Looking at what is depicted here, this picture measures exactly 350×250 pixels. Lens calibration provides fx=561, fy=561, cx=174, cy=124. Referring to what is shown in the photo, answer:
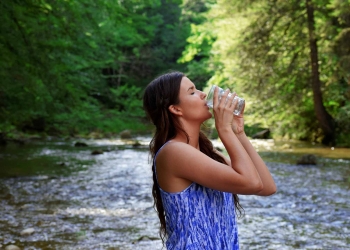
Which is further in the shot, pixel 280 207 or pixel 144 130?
pixel 144 130

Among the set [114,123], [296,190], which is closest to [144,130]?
[114,123]

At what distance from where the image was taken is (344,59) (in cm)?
1598

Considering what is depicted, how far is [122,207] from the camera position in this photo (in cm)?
727

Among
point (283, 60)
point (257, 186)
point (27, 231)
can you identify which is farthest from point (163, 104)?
point (283, 60)

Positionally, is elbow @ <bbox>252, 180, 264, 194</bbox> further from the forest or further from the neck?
the forest

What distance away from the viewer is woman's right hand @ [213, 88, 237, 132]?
211cm

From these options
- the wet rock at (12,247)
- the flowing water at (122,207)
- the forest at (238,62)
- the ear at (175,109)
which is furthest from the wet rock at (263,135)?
the ear at (175,109)

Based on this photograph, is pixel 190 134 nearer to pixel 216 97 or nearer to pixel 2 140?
pixel 216 97

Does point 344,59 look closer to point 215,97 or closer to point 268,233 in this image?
point 268,233

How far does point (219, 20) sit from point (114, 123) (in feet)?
27.4

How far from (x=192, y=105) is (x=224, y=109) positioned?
0.48 feet

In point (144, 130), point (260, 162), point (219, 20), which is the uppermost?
point (219, 20)

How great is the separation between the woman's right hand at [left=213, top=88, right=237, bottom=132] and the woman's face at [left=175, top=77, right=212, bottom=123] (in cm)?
8

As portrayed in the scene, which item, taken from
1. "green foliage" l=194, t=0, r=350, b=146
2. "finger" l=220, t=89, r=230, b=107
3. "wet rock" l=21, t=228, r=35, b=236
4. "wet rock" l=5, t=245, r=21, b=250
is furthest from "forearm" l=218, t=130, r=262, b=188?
"green foliage" l=194, t=0, r=350, b=146
